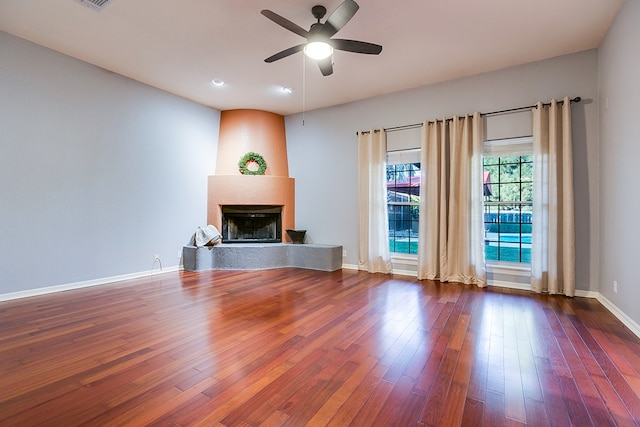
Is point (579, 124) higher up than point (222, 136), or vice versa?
point (222, 136)

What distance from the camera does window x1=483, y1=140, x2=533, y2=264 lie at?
13.5 ft

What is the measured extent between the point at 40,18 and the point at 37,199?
6.51 ft

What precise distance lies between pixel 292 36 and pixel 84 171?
3.24 m

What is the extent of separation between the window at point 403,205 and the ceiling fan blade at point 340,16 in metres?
2.79

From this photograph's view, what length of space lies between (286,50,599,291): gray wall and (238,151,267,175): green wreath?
643 mm

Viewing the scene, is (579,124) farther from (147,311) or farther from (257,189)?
(147,311)

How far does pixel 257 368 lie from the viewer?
1.94 metres

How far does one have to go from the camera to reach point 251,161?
5.77 meters

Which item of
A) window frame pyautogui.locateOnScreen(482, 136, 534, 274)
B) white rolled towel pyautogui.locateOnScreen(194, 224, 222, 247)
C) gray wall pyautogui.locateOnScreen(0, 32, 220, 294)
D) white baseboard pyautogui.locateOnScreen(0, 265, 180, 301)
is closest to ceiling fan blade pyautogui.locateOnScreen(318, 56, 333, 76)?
window frame pyautogui.locateOnScreen(482, 136, 534, 274)

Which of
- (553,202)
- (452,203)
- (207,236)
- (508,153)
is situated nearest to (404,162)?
(452,203)

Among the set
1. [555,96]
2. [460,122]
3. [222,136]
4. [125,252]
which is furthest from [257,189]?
[555,96]

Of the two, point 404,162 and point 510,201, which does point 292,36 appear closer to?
point 404,162

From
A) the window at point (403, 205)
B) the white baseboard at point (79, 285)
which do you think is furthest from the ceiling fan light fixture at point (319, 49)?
the white baseboard at point (79, 285)

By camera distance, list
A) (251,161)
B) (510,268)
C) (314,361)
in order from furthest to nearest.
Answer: (251,161) < (510,268) < (314,361)
